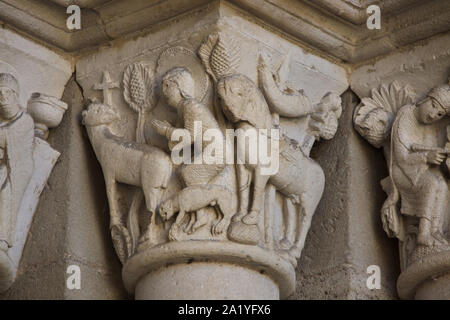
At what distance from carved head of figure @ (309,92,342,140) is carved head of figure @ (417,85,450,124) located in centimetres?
30

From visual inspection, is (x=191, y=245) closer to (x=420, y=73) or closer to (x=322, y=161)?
(x=322, y=161)

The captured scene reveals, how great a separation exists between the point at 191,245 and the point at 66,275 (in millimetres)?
470

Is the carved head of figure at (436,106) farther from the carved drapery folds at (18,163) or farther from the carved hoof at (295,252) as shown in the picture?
the carved drapery folds at (18,163)

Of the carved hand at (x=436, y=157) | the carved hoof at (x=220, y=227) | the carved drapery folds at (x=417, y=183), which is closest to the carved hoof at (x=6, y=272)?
the carved hoof at (x=220, y=227)

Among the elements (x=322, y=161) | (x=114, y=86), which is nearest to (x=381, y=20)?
(x=322, y=161)

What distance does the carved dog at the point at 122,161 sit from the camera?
11.4 feet

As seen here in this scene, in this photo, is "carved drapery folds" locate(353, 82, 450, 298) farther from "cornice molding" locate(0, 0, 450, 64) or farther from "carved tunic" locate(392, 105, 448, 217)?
"cornice molding" locate(0, 0, 450, 64)

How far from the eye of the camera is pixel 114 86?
3746 mm

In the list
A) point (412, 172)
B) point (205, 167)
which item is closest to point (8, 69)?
point (205, 167)

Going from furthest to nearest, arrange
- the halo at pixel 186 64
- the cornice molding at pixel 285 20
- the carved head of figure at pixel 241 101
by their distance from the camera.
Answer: the cornice molding at pixel 285 20
the halo at pixel 186 64
the carved head of figure at pixel 241 101

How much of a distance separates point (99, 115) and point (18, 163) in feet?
0.96

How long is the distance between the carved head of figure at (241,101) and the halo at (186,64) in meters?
0.10

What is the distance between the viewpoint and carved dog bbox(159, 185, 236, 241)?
3400 millimetres

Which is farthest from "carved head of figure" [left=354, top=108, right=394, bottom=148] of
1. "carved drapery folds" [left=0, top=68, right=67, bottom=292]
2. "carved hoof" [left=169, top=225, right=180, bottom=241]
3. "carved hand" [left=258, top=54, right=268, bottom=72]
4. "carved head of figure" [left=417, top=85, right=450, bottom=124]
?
"carved drapery folds" [left=0, top=68, right=67, bottom=292]
